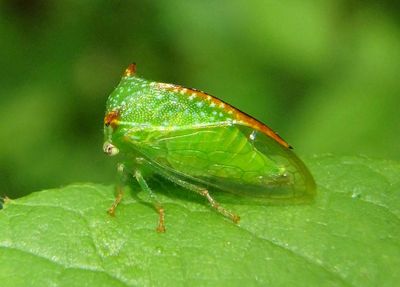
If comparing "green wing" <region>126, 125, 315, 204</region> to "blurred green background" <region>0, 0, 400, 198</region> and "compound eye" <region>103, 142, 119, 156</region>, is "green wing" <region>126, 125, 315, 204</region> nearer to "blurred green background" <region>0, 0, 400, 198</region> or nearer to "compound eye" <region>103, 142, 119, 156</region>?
"compound eye" <region>103, 142, 119, 156</region>

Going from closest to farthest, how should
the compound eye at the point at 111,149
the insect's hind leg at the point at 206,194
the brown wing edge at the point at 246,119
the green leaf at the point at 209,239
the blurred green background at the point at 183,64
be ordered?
the green leaf at the point at 209,239, the insect's hind leg at the point at 206,194, the brown wing edge at the point at 246,119, the compound eye at the point at 111,149, the blurred green background at the point at 183,64

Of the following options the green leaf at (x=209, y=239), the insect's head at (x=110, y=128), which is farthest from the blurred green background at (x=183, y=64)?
the green leaf at (x=209, y=239)

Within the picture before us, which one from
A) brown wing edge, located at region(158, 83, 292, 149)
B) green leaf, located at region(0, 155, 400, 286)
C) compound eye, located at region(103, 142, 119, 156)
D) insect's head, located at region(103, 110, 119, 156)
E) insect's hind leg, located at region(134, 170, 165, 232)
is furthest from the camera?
compound eye, located at region(103, 142, 119, 156)

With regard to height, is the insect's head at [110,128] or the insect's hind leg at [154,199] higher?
the insect's head at [110,128]

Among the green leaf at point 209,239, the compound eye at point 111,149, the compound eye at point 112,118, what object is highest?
the compound eye at point 112,118

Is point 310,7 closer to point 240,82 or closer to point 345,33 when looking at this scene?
point 345,33

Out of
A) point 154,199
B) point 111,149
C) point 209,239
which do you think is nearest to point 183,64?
point 111,149

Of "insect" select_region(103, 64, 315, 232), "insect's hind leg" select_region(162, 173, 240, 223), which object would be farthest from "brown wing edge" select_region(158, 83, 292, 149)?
"insect's hind leg" select_region(162, 173, 240, 223)

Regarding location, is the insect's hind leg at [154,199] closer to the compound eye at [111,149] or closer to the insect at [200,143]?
the insect at [200,143]
